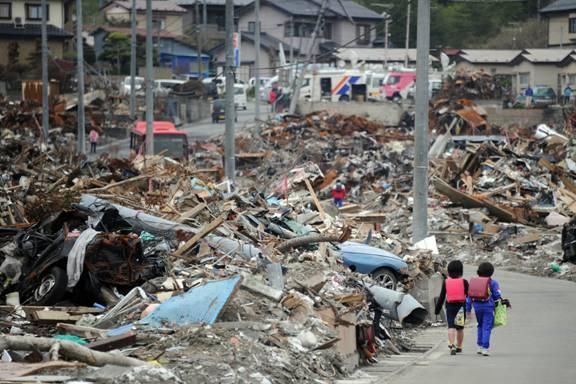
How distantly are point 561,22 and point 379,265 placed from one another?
246 feet

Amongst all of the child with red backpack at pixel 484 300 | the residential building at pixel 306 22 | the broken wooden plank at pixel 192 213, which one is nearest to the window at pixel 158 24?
the residential building at pixel 306 22

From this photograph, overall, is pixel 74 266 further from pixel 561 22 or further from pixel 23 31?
pixel 561 22

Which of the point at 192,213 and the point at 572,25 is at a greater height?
the point at 572,25

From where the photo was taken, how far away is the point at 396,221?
35.4 m

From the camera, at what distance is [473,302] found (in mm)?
15438

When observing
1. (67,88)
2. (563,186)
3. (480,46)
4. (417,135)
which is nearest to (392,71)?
(67,88)

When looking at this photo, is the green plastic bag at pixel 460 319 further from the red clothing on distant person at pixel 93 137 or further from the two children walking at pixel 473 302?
the red clothing on distant person at pixel 93 137

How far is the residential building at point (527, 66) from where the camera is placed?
79.4 meters

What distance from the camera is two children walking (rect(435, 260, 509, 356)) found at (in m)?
15.3

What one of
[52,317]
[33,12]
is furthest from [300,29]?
[52,317]

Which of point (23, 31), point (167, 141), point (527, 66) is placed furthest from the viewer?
point (527, 66)

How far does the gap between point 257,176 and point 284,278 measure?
31269 mm

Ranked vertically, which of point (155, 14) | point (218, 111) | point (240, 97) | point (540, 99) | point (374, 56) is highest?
point (155, 14)

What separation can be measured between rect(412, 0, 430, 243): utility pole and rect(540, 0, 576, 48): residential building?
67.1 meters
